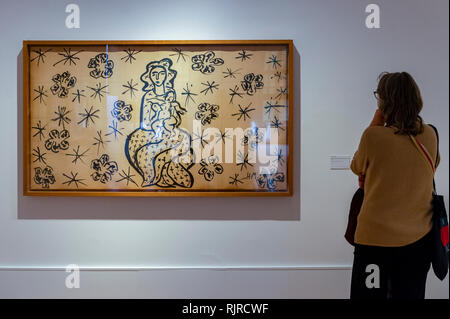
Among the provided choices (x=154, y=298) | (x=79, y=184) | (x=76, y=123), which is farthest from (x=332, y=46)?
(x=154, y=298)

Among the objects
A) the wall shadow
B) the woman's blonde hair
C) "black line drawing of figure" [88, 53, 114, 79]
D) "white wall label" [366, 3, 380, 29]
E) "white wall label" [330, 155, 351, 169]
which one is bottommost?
the wall shadow

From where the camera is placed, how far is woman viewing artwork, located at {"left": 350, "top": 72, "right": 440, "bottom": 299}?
4.46 feet

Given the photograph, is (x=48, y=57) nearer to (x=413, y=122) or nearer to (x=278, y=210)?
(x=278, y=210)

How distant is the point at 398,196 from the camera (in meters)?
1.37

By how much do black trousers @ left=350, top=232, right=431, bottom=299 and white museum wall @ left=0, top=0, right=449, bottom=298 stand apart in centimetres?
74

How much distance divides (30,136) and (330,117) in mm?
2008

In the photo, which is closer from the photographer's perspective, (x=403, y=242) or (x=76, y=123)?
(x=403, y=242)

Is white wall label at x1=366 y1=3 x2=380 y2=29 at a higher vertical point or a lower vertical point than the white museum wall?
higher

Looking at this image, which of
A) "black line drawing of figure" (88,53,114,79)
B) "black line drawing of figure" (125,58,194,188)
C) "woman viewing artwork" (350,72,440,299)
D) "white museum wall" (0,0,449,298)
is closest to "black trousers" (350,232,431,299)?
"woman viewing artwork" (350,72,440,299)

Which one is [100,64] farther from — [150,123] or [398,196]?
[398,196]

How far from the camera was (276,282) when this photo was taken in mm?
2162

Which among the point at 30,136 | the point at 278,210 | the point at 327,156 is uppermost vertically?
the point at 30,136

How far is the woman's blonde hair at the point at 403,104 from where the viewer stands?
4.47ft

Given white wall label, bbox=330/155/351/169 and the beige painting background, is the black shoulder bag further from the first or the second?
the beige painting background
